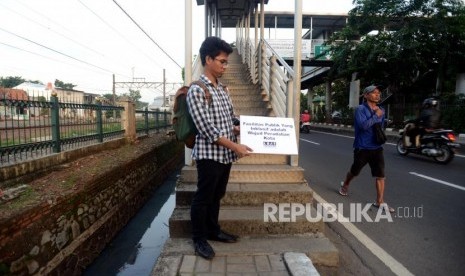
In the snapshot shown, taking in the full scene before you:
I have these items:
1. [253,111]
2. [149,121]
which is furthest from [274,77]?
[149,121]

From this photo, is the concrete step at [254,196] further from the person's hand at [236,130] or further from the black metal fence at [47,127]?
the black metal fence at [47,127]

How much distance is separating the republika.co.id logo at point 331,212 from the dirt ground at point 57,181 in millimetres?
2206

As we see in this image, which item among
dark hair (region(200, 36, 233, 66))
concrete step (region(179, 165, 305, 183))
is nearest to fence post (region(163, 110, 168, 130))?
concrete step (region(179, 165, 305, 183))

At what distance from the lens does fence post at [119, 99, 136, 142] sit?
859 centimetres

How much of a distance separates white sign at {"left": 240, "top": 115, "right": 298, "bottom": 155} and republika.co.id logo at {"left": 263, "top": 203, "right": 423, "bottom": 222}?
89 centimetres

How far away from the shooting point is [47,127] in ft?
16.8

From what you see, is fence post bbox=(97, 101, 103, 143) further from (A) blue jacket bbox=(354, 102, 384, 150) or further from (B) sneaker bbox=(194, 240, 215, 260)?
(A) blue jacket bbox=(354, 102, 384, 150)

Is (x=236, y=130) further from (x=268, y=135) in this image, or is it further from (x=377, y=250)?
(x=377, y=250)

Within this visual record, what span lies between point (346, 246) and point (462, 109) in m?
13.5

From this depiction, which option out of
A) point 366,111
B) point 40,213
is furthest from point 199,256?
point 366,111

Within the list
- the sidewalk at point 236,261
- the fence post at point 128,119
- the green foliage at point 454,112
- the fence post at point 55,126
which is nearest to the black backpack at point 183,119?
the sidewalk at point 236,261

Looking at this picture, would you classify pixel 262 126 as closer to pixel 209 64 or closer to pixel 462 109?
pixel 209 64

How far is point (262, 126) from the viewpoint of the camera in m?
3.01

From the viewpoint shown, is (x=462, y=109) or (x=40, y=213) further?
(x=462, y=109)
